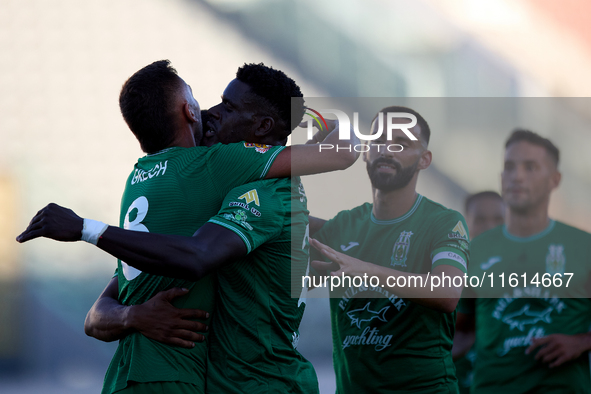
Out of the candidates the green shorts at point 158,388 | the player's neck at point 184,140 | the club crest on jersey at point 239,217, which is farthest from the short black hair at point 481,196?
the green shorts at point 158,388

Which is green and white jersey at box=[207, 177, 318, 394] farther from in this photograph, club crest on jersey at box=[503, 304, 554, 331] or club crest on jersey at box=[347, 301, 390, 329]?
club crest on jersey at box=[503, 304, 554, 331]

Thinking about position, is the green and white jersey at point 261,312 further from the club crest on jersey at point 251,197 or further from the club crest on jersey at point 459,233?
the club crest on jersey at point 459,233

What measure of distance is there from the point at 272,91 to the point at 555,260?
6.76ft

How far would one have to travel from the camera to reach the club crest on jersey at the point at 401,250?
9.40 feet

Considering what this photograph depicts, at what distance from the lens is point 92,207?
7.42 meters

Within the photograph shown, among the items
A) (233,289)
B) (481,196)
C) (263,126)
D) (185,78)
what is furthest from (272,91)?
(185,78)

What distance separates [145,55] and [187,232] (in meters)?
6.39

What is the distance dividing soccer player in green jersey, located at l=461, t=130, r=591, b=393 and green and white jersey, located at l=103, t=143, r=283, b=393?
1.95 metres

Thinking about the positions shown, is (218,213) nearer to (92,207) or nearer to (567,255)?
(567,255)

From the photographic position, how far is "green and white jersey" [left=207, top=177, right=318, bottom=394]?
6.23ft

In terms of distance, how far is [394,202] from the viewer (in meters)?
3.05

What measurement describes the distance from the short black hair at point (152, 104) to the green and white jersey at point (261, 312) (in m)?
0.38

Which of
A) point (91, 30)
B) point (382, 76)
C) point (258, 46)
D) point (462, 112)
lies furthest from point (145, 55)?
point (462, 112)

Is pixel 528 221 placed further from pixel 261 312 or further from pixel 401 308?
pixel 261 312
